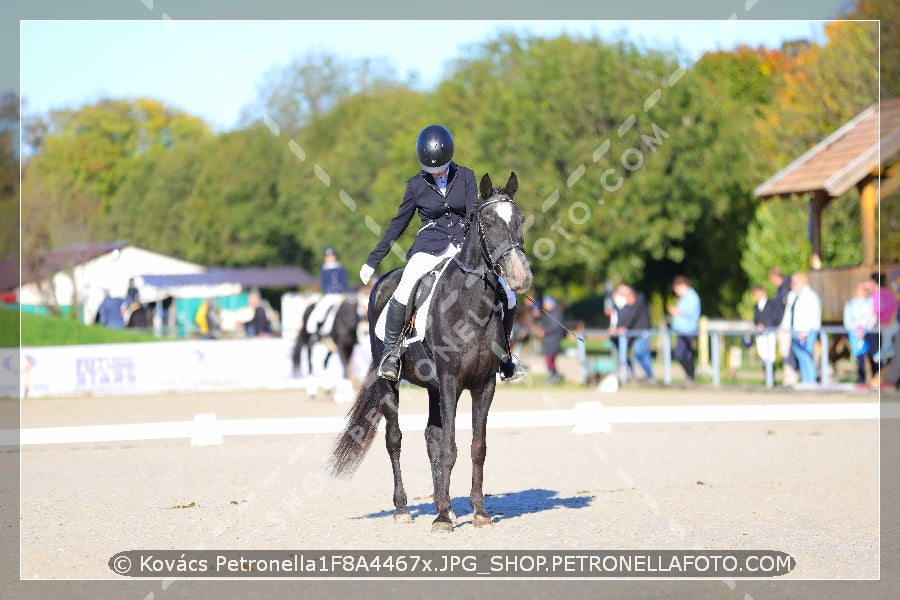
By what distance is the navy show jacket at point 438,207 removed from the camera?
993 cm

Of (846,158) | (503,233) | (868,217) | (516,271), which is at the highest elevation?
(846,158)

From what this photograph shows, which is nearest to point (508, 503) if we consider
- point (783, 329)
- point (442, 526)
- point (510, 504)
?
point (510, 504)

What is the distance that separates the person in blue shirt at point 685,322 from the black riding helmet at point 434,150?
A: 14799 millimetres

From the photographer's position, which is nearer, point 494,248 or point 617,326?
point 494,248

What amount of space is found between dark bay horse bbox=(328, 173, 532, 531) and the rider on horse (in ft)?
0.60

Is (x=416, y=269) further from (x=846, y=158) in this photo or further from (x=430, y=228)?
(x=846, y=158)

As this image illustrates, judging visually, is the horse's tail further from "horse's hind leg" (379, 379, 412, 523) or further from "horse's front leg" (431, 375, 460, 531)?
"horse's front leg" (431, 375, 460, 531)

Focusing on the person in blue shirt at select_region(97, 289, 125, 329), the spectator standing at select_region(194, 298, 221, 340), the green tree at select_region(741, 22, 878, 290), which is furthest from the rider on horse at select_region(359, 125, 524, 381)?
the person in blue shirt at select_region(97, 289, 125, 329)

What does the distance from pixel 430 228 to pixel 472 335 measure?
1.06m

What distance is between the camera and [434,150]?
973 cm

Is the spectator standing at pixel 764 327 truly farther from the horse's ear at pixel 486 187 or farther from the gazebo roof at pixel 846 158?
the horse's ear at pixel 486 187

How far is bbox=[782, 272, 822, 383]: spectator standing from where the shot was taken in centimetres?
2328

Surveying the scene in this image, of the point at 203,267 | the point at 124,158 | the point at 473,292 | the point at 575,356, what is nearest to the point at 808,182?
the point at 575,356
